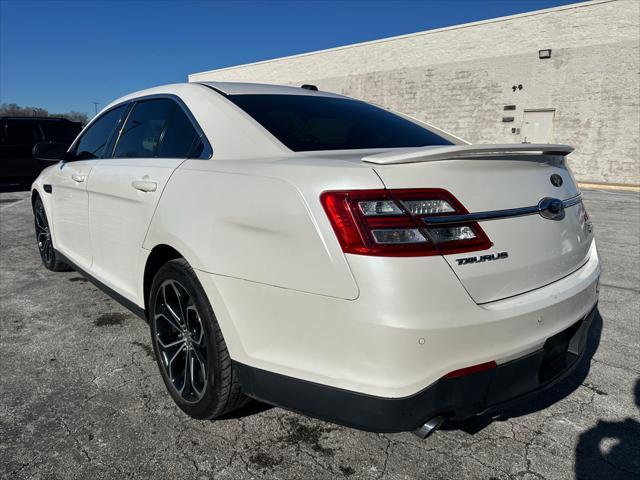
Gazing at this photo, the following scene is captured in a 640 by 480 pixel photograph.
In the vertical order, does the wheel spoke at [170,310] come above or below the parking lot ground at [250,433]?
above

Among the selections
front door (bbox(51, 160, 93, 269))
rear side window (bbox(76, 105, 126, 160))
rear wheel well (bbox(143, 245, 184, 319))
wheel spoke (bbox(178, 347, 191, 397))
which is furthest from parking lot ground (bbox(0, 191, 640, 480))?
rear side window (bbox(76, 105, 126, 160))

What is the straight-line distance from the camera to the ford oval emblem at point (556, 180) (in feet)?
6.38

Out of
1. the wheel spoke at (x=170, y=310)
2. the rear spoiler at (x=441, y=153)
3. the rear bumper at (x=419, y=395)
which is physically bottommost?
the rear bumper at (x=419, y=395)

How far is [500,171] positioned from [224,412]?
4.96 ft

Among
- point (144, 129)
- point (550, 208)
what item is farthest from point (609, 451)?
point (144, 129)

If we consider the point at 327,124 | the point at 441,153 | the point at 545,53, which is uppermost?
the point at 545,53

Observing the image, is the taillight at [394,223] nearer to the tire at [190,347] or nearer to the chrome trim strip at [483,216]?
the chrome trim strip at [483,216]

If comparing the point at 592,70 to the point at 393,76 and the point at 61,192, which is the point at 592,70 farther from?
the point at 61,192

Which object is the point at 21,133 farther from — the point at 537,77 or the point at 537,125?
the point at 537,125

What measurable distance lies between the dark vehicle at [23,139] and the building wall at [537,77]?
14.2 meters

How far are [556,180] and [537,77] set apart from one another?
17.2 meters

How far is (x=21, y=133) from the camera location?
34.9 ft

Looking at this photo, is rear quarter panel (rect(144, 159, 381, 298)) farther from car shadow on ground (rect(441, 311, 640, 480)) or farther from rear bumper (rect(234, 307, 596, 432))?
car shadow on ground (rect(441, 311, 640, 480))

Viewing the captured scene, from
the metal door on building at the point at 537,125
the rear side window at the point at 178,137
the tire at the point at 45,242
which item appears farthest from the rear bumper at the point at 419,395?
the metal door on building at the point at 537,125
